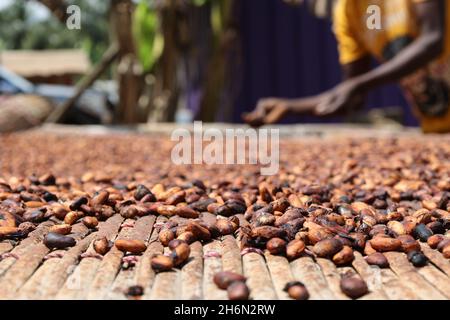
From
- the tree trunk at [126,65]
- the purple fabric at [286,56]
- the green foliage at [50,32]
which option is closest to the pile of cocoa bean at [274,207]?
the tree trunk at [126,65]

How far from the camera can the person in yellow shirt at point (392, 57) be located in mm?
3164

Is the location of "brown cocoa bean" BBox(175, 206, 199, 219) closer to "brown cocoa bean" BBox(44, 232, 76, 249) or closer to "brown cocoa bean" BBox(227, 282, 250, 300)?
"brown cocoa bean" BBox(44, 232, 76, 249)

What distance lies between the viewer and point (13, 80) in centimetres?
888

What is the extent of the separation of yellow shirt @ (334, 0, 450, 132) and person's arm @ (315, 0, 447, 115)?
87 mm

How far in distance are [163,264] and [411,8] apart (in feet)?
8.45

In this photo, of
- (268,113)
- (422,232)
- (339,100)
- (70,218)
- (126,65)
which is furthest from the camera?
(126,65)

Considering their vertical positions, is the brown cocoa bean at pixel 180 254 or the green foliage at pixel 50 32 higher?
the green foliage at pixel 50 32

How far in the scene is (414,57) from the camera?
3.17 metres

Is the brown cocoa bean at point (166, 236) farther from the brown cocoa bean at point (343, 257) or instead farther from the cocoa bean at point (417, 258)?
the cocoa bean at point (417, 258)

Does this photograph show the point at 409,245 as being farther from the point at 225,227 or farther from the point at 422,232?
the point at 225,227

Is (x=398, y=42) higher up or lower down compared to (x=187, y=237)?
higher up

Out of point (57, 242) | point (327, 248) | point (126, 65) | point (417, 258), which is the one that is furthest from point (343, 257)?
point (126, 65)

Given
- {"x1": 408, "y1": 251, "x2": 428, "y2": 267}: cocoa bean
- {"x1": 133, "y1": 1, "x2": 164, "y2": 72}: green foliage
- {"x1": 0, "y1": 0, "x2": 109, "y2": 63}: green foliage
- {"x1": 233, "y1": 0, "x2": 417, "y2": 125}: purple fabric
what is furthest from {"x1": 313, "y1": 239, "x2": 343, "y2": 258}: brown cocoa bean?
{"x1": 0, "y1": 0, "x2": 109, "y2": 63}: green foliage

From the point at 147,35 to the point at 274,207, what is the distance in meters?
5.76
